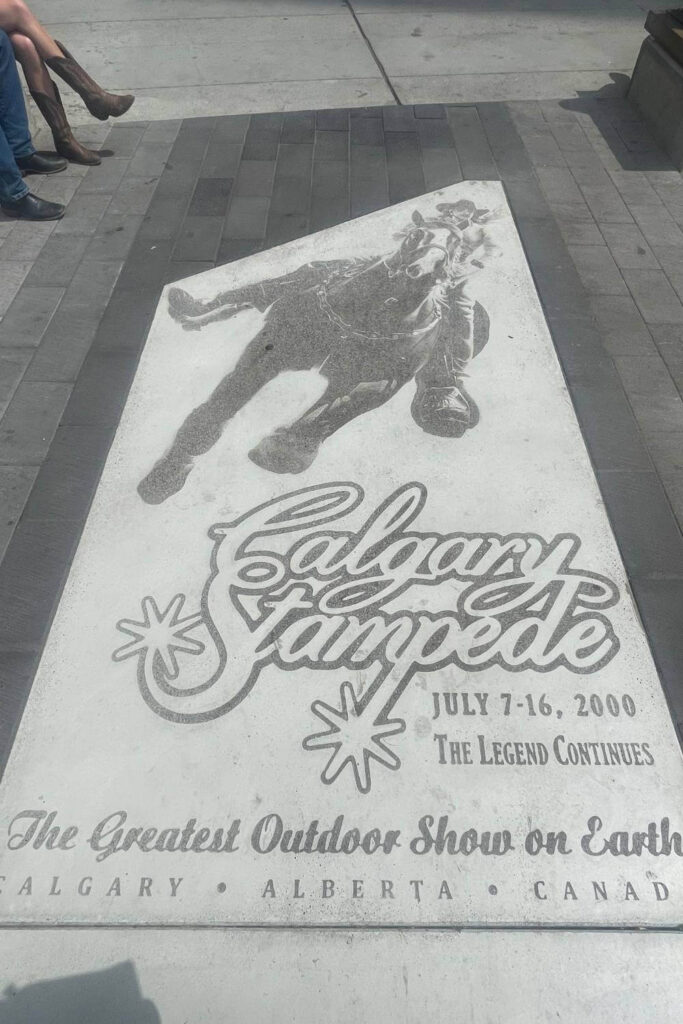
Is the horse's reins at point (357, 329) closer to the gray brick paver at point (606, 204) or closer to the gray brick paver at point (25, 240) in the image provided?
the gray brick paver at point (606, 204)

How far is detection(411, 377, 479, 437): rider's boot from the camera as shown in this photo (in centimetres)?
297

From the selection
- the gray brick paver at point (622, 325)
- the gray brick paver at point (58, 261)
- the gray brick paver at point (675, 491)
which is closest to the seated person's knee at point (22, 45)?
the gray brick paver at point (58, 261)

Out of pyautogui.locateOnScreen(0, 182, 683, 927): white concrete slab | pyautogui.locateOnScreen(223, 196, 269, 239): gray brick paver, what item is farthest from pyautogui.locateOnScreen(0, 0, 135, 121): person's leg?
pyautogui.locateOnScreen(0, 182, 683, 927): white concrete slab

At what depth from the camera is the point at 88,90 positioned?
5.08 metres

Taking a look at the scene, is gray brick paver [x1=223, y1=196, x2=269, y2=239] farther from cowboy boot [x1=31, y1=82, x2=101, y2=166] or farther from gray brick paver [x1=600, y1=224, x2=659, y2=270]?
gray brick paver [x1=600, y1=224, x2=659, y2=270]

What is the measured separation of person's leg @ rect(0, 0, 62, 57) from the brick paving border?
73cm

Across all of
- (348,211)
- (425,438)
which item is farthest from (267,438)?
(348,211)

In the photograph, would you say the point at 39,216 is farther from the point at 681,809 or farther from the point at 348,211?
the point at 681,809

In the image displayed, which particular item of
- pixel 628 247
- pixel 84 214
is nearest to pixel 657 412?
pixel 628 247

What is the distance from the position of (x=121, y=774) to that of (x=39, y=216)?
3.66 m

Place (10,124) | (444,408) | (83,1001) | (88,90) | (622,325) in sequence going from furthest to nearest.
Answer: (88,90)
(10,124)
(622,325)
(444,408)
(83,1001)

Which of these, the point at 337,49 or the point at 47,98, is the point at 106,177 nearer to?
the point at 47,98

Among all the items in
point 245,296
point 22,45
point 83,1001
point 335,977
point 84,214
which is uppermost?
point 22,45

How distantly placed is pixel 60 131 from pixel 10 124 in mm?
420
